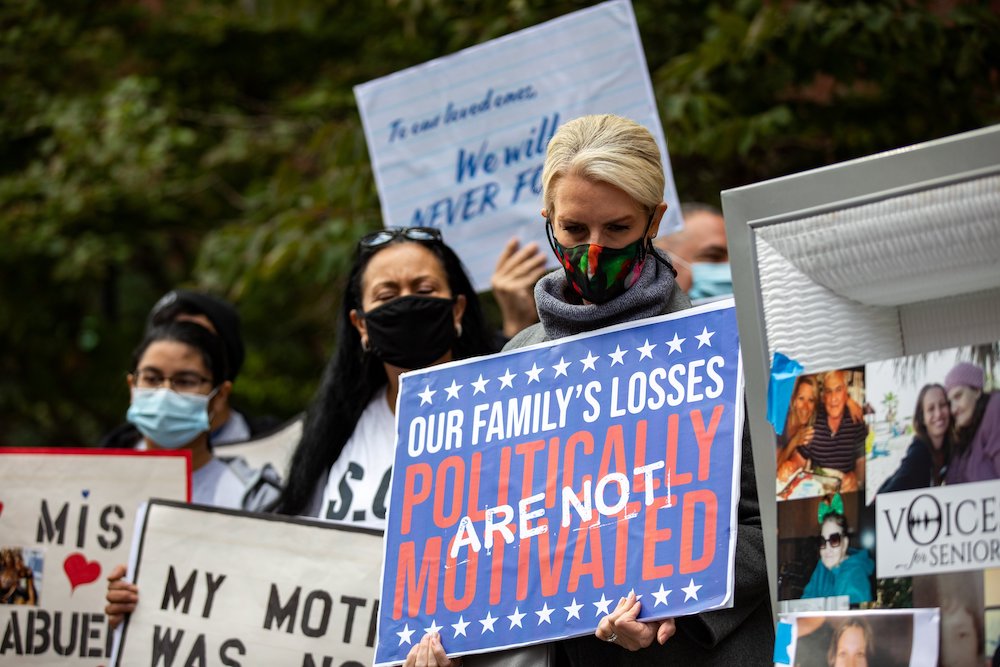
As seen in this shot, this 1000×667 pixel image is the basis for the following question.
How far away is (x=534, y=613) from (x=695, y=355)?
2.06 feet

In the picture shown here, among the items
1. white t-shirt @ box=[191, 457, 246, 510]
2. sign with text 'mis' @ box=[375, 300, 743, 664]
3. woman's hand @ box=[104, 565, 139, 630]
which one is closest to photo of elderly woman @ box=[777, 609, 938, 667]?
sign with text 'mis' @ box=[375, 300, 743, 664]

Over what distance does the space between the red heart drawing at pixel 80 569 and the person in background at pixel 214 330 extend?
86 centimetres

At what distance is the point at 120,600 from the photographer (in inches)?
161

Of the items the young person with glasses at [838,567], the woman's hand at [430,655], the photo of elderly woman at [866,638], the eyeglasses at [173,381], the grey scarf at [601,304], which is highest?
the eyeglasses at [173,381]

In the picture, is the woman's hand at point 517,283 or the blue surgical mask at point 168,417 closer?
the woman's hand at point 517,283

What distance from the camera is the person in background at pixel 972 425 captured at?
2.05m

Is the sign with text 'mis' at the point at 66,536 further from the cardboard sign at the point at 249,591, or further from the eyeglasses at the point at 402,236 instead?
the eyeglasses at the point at 402,236

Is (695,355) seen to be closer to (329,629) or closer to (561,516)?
(561,516)

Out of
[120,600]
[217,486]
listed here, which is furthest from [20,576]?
[217,486]

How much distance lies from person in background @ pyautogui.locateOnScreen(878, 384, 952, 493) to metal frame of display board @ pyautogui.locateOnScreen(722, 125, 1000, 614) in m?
0.30

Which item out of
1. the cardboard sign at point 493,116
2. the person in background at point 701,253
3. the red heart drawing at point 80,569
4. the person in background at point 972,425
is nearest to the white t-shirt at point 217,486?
the red heart drawing at point 80,569

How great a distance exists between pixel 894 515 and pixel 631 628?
0.71 m

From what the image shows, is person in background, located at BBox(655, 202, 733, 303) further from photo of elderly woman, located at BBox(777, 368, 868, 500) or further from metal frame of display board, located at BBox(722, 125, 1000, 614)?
photo of elderly woman, located at BBox(777, 368, 868, 500)

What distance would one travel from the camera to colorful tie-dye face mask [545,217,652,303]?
9.61ft
